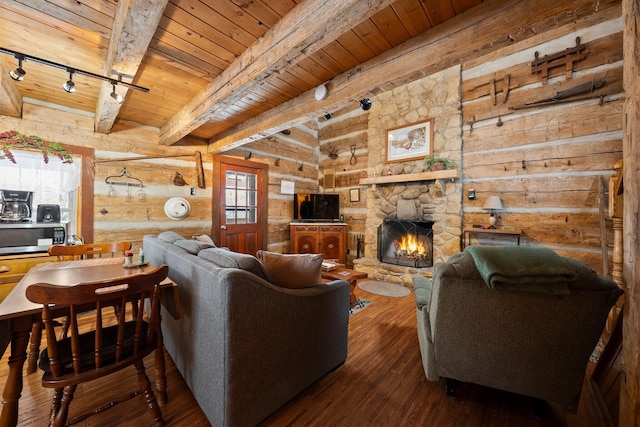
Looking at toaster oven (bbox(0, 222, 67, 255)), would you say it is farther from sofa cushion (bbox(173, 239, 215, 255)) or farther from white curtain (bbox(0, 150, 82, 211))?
sofa cushion (bbox(173, 239, 215, 255))

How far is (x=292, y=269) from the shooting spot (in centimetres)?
158

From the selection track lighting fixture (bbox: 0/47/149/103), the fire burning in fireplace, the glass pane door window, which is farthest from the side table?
track lighting fixture (bbox: 0/47/149/103)

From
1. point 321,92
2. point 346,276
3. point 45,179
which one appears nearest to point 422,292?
point 346,276

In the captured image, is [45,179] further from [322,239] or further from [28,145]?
[322,239]

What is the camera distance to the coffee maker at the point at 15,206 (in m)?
2.61

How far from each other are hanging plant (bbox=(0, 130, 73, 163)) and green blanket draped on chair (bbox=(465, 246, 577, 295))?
4.41 meters

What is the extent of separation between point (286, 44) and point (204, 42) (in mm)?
741

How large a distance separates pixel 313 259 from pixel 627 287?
5.11 feet

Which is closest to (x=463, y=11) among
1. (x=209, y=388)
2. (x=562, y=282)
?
(x=562, y=282)

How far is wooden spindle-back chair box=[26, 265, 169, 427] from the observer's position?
106 centimetres

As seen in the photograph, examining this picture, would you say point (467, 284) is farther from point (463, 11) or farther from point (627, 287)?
point (463, 11)

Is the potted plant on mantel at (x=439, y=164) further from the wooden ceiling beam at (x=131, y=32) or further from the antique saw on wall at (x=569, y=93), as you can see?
the wooden ceiling beam at (x=131, y=32)

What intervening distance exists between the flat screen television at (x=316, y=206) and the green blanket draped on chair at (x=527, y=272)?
13.0 feet

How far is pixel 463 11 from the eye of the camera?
1.46 metres
